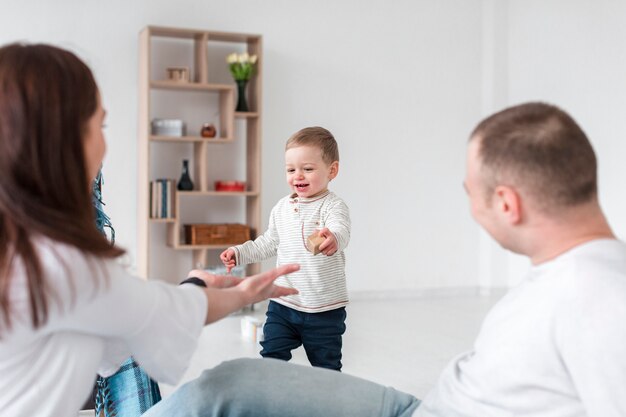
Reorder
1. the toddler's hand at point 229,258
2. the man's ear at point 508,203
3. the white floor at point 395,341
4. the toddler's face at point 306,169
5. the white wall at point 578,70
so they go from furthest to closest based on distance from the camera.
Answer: the white wall at point 578,70 → the white floor at point 395,341 → the toddler's face at point 306,169 → the toddler's hand at point 229,258 → the man's ear at point 508,203

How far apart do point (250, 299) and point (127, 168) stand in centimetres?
391

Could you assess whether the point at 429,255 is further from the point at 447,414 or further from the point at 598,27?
the point at 447,414

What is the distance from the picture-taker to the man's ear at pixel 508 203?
43.9 inches

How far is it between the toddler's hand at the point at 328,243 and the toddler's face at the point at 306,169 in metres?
0.32

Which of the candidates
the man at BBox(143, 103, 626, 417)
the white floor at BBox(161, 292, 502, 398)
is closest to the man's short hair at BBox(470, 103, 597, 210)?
the man at BBox(143, 103, 626, 417)

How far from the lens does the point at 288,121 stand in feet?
17.4

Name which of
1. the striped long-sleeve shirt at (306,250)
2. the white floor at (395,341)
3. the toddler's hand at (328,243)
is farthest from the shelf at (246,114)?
the toddler's hand at (328,243)

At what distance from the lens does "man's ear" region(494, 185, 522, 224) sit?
3.66 feet

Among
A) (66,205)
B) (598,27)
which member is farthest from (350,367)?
(598,27)

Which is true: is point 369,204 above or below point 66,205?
below

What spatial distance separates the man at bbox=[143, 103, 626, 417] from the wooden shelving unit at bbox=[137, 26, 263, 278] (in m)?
3.75

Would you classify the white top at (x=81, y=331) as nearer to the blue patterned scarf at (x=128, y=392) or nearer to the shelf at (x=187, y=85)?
the blue patterned scarf at (x=128, y=392)

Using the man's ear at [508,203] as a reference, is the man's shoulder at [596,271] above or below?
below

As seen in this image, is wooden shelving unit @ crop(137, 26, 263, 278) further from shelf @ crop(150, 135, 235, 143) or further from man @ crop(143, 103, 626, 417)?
man @ crop(143, 103, 626, 417)
